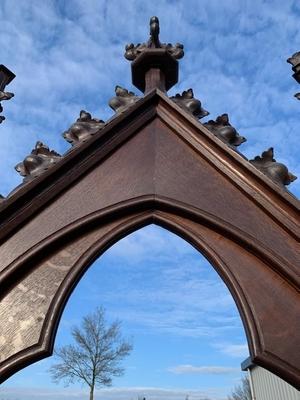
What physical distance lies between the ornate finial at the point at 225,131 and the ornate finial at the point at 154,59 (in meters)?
0.38

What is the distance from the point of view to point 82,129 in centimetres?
174

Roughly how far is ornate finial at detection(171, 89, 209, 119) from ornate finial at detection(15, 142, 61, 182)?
0.60 meters

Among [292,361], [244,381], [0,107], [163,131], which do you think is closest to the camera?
[292,361]

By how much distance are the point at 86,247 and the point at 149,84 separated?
0.94 m

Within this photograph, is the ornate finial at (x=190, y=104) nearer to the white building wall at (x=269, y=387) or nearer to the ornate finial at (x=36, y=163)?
the ornate finial at (x=36, y=163)

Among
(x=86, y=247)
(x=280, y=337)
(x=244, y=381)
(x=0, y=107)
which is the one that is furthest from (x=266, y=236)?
(x=244, y=381)

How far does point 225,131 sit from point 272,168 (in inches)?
10.8

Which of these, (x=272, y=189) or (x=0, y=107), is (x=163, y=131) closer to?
(x=272, y=189)

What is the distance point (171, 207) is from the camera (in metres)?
1.57

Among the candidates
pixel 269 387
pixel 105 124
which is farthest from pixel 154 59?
pixel 269 387

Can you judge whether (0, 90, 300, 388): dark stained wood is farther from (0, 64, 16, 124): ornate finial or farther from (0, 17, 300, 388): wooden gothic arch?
(0, 64, 16, 124): ornate finial

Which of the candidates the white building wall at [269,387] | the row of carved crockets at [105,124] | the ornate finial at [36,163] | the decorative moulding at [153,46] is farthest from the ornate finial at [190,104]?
the white building wall at [269,387]

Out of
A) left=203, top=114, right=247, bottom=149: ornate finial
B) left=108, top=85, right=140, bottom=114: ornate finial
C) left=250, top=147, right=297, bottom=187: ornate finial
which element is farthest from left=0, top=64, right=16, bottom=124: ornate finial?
left=250, top=147, right=297, bottom=187: ornate finial

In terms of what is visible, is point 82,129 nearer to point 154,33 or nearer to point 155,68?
point 155,68
